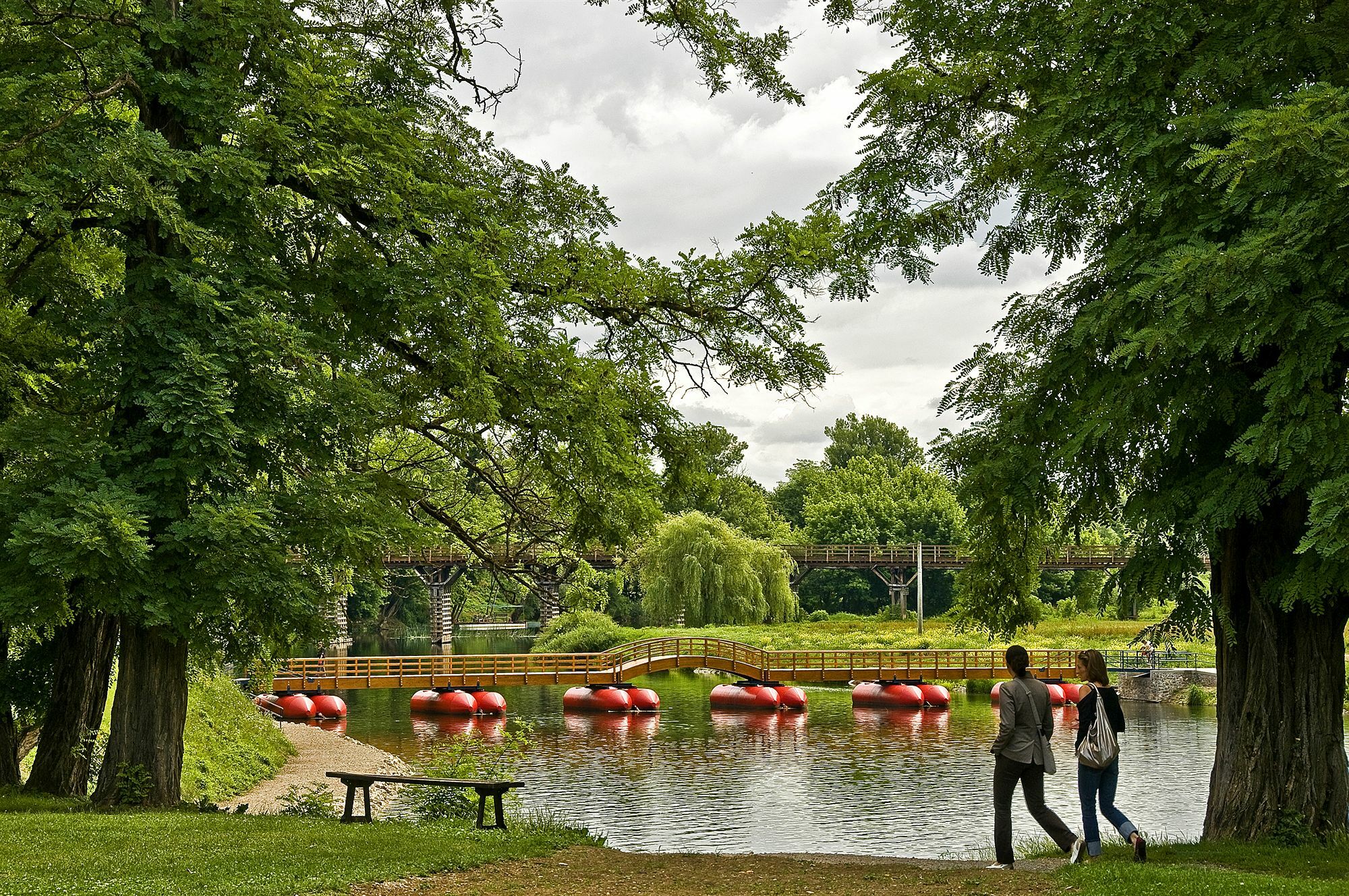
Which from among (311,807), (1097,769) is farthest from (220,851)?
(1097,769)

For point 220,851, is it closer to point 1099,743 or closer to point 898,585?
point 1099,743

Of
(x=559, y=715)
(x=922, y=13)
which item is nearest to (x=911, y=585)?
(x=559, y=715)

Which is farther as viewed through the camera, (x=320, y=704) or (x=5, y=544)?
(x=320, y=704)

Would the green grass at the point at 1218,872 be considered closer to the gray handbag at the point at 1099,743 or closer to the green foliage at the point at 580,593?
the gray handbag at the point at 1099,743

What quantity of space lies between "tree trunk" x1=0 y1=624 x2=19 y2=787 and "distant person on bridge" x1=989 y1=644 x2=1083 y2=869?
1041 cm

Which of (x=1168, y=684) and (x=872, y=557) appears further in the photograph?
(x=872, y=557)

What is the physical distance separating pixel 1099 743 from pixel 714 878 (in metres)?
3.34

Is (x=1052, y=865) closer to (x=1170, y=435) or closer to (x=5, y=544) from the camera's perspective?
(x=1170, y=435)

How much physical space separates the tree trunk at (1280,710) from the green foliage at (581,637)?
120 ft

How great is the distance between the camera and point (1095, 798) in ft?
28.6

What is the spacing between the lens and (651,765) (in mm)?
24094

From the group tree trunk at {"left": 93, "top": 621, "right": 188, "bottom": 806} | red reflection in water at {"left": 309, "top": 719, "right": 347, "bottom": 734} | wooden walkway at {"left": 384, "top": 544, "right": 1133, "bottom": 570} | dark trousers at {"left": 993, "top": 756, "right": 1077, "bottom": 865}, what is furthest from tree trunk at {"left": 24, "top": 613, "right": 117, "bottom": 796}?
wooden walkway at {"left": 384, "top": 544, "right": 1133, "bottom": 570}

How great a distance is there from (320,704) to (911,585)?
1633 inches

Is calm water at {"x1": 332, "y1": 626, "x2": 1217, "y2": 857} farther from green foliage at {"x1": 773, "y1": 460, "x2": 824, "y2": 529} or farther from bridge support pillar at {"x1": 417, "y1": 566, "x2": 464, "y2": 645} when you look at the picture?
green foliage at {"x1": 773, "y1": 460, "x2": 824, "y2": 529}
